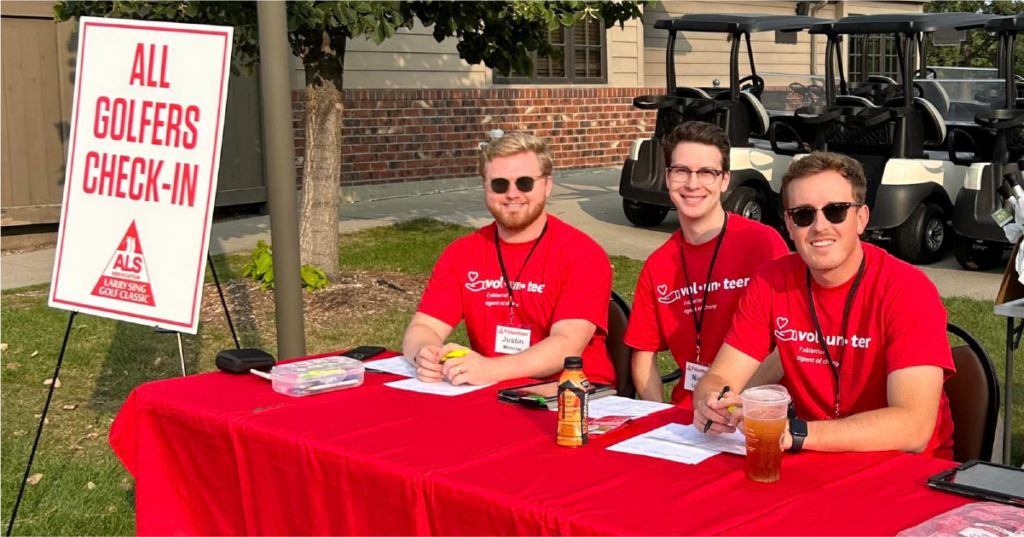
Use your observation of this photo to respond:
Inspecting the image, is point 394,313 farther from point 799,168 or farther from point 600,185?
point 600,185

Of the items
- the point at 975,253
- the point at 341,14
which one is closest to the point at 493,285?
the point at 341,14

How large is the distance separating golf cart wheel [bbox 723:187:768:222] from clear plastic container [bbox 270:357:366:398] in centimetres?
802

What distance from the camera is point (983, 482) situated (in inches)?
99.3

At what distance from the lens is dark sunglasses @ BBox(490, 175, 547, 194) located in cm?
416

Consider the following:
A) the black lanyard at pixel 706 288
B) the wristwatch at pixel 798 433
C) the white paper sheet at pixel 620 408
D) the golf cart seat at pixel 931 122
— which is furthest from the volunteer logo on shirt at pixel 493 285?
the golf cart seat at pixel 931 122

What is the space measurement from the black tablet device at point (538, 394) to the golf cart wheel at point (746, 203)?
807 cm

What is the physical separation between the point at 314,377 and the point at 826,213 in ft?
5.24

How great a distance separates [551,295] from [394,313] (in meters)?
4.35

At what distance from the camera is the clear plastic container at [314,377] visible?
3.65 m

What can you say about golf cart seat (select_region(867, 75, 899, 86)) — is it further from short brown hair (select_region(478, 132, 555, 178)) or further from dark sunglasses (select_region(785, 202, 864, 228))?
dark sunglasses (select_region(785, 202, 864, 228))

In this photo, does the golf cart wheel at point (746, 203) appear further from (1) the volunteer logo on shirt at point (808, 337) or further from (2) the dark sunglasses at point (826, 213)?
(2) the dark sunglasses at point (826, 213)

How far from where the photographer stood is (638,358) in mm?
4195

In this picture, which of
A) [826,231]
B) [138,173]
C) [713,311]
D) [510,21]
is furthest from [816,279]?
[510,21]

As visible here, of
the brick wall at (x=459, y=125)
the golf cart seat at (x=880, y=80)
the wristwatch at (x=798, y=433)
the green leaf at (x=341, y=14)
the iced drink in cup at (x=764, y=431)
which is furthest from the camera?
the golf cart seat at (x=880, y=80)
